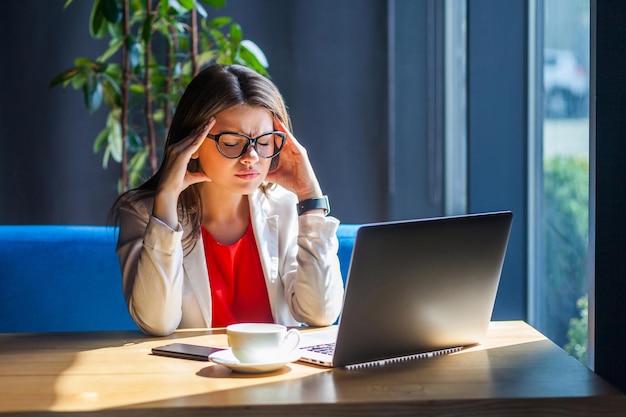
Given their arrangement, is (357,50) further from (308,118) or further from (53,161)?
(53,161)

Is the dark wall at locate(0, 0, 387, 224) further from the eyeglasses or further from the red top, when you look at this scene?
the eyeglasses

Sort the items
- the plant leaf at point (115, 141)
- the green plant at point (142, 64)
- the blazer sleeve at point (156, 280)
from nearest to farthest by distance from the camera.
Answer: the blazer sleeve at point (156, 280), the green plant at point (142, 64), the plant leaf at point (115, 141)

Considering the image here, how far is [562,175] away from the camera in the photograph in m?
2.54

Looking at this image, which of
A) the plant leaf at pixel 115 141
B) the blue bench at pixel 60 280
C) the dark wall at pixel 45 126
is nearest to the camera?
the blue bench at pixel 60 280

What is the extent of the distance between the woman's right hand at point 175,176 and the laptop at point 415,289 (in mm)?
511

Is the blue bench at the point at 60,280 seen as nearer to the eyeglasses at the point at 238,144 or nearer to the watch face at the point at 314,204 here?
the watch face at the point at 314,204

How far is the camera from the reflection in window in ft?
7.73

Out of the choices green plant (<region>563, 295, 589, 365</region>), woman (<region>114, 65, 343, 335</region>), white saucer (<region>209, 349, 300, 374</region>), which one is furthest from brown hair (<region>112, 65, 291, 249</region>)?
green plant (<region>563, 295, 589, 365</region>)

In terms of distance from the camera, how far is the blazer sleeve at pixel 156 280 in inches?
70.8

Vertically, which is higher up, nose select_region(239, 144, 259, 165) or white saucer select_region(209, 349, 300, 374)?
nose select_region(239, 144, 259, 165)

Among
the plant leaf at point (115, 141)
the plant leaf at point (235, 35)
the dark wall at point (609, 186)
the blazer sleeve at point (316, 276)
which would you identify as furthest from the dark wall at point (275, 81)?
the dark wall at point (609, 186)

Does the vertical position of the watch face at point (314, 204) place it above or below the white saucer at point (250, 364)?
above

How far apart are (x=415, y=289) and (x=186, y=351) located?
436 millimetres

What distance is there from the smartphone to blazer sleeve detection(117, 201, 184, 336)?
0.20m
